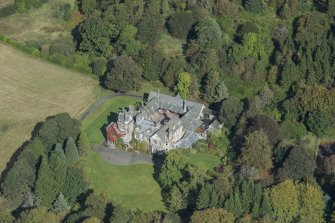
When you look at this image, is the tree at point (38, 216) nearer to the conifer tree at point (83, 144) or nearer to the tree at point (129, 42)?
the conifer tree at point (83, 144)

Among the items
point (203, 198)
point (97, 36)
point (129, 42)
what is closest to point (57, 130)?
point (203, 198)

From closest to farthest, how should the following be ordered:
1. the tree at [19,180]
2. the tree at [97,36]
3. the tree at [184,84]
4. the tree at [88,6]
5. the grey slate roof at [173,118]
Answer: the tree at [19,180] < the grey slate roof at [173,118] < the tree at [184,84] < the tree at [97,36] < the tree at [88,6]

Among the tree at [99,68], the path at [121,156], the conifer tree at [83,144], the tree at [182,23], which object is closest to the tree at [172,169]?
the path at [121,156]

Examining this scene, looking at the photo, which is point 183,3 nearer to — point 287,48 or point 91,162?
point 287,48

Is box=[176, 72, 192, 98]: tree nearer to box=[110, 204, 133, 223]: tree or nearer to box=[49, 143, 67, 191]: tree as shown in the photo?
box=[49, 143, 67, 191]: tree

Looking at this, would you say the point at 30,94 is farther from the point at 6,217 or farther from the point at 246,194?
the point at 246,194
